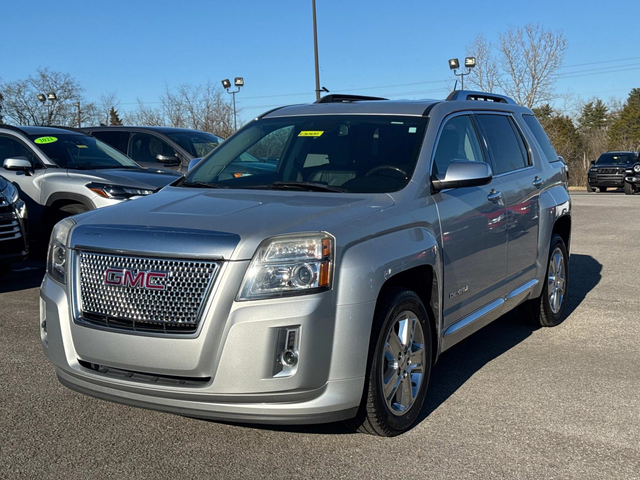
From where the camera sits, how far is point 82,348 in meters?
3.84

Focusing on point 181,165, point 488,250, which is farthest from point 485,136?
point 181,165

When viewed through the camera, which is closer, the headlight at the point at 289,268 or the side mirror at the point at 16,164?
the headlight at the point at 289,268

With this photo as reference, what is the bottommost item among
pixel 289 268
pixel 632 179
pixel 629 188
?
pixel 629 188

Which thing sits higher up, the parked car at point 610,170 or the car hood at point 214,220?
the car hood at point 214,220

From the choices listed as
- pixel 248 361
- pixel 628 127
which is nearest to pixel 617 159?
pixel 248 361

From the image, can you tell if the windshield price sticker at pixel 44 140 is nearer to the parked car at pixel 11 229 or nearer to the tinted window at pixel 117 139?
the parked car at pixel 11 229

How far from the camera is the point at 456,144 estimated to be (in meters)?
5.21

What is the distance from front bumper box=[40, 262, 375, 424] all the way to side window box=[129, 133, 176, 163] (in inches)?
357

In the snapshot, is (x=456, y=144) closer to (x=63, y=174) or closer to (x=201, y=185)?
(x=201, y=185)

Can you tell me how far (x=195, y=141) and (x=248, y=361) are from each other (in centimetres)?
958

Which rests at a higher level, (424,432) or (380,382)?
(380,382)

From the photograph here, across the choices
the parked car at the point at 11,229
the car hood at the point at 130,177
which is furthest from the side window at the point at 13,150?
the parked car at the point at 11,229

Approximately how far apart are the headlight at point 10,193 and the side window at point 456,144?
5.24 metres

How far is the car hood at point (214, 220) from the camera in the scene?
3582 mm
